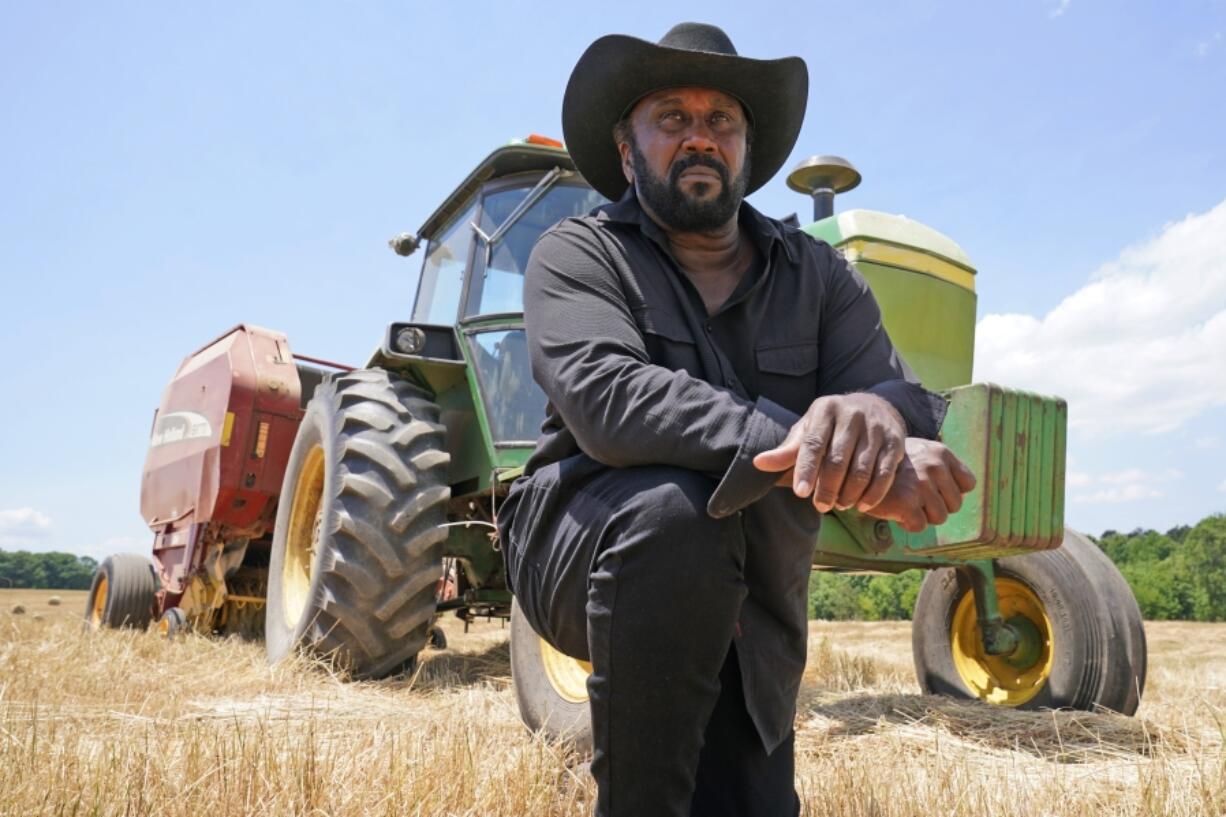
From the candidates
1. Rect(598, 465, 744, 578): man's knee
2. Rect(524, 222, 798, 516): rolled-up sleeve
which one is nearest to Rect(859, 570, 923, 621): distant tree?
Rect(524, 222, 798, 516): rolled-up sleeve

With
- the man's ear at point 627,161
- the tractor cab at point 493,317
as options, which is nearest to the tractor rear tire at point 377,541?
the tractor cab at point 493,317

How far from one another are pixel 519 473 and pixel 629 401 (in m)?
2.82

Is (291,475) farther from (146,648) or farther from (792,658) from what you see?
(792,658)

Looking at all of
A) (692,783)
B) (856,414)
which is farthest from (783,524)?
(692,783)

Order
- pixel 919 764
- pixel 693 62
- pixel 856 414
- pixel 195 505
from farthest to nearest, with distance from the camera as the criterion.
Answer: pixel 195 505 → pixel 919 764 → pixel 693 62 → pixel 856 414

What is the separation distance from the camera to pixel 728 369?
176 cm

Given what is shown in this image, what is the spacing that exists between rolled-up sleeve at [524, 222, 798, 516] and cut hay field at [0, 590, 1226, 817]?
91 cm

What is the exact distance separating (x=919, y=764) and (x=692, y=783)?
4.89 feet

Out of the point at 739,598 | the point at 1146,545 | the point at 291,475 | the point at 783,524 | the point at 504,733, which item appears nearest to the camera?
the point at 739,598

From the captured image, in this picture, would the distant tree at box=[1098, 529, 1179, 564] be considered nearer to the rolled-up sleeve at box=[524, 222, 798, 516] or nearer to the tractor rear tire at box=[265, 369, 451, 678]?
the tractor rear tire at box=[265, 369, 451, 678]

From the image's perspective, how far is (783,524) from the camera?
1.62 metres

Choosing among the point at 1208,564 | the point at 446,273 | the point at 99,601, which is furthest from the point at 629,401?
the point at 1208,564

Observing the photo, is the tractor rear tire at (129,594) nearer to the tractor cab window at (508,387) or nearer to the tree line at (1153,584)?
the tractor cab window at (508,387)

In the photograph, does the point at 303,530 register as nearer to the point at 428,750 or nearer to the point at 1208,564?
the point at 428,750
